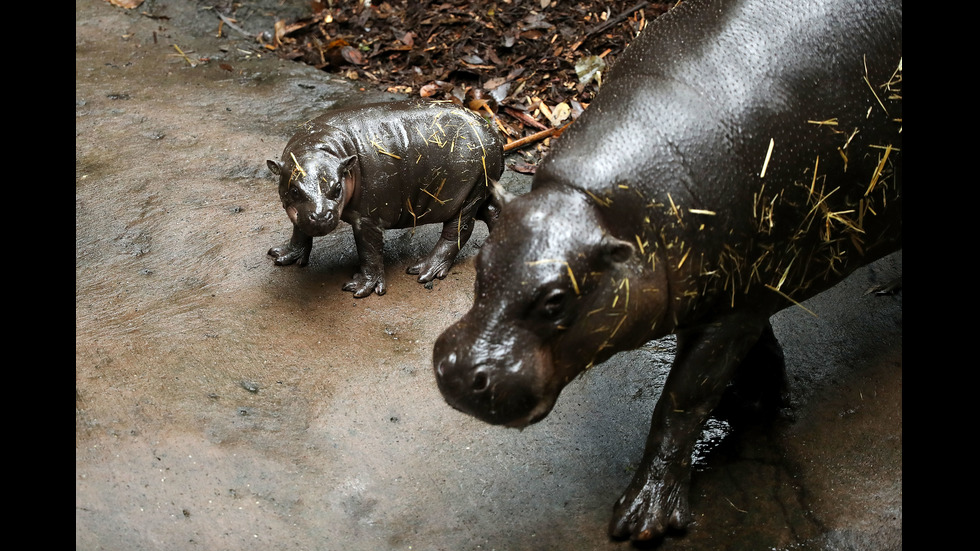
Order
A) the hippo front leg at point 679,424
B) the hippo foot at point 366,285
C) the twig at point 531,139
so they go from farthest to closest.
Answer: the twig at point 531,139 → the hippo foot at point 366,285 → the hippo front leg at point 679,424

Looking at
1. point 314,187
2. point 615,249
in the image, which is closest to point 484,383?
point 615,249

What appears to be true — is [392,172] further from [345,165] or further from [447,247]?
[447,247]

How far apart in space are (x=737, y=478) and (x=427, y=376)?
5.49 ft

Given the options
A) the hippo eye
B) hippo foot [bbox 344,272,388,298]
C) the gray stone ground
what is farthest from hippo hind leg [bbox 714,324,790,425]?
hippo foot [bbox 344,272,388,298]

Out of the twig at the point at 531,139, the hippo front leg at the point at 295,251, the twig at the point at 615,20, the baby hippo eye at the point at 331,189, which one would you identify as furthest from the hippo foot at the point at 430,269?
the twig at the point at 615,20

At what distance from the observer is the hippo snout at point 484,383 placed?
3.27 meters

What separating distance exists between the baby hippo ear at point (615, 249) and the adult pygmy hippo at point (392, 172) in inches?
89.6

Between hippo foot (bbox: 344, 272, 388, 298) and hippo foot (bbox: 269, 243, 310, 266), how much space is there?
1.12 feet

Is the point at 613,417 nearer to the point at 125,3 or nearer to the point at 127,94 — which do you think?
the point at 127,94

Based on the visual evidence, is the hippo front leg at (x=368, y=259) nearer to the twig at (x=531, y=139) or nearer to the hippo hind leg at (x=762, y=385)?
the twig at (x=531, y=139)

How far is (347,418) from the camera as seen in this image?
14.9 feet

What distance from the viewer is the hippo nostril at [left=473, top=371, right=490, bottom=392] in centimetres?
326

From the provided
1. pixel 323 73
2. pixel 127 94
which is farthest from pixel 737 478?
pixel 127 94

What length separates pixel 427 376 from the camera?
4820 millimetres
